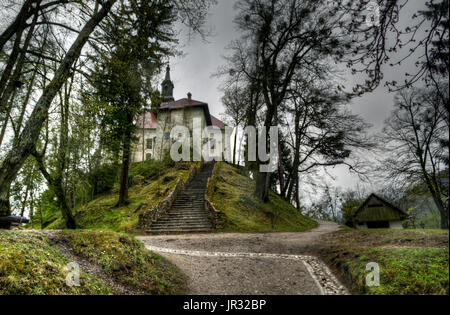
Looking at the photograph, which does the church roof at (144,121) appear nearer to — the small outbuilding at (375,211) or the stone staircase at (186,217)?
the stone staircase at (186,217)

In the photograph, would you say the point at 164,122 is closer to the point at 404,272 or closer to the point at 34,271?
the point at 34,271

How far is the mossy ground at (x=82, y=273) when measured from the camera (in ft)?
7.00

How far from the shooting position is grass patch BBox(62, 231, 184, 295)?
10.3 ft

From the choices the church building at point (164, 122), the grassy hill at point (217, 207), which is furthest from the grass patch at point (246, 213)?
the church building at point (164, 122)

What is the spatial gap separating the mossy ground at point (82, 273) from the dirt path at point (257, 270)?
530 mm

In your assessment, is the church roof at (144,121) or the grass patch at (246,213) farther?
the church roof at (144,121)

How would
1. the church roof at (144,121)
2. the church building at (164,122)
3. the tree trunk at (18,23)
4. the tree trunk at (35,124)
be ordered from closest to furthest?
the tree trunk at (35,124)
the tree trunk at (18,23)
the church roof at (144,121)
the church building at (164,122)

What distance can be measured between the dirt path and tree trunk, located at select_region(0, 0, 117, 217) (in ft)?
11.9

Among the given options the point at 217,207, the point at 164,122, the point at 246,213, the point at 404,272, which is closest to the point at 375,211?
the point at 246,213

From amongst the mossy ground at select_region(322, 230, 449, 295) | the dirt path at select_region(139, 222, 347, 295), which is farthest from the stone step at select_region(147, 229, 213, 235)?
the mossy ground at select_region(322, 230, 449, 295)

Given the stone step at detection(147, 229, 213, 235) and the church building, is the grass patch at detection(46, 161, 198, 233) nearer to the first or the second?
the stone step at detection(147, 229, 213, 235)

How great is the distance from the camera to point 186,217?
11758 millimetres

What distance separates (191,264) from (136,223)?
804 centimetres

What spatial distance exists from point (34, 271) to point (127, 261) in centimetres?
140
